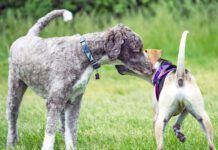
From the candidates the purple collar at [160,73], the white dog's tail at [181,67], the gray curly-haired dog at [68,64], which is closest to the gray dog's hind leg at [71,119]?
the gray curly-haired dog at [68,64]

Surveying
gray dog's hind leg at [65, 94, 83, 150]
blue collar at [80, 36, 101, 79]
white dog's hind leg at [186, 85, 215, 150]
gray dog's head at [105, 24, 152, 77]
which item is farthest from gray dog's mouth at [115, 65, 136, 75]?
white dog's hind leg at [186, 85, 215, 150]

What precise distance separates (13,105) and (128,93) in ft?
13.5

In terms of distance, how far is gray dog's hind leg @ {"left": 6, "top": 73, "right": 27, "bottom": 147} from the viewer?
6.81 metres

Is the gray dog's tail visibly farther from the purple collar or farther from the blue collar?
the purple collar

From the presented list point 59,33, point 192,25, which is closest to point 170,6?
point 192,25

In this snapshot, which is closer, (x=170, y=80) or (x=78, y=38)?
(x=170, y=80)

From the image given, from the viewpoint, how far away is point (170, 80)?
19.1 ft

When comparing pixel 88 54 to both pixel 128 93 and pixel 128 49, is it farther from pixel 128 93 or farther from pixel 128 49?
pixel 128 93

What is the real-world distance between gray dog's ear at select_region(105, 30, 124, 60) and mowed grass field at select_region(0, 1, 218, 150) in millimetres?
931

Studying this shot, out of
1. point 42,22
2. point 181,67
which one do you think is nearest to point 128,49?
point 181,67

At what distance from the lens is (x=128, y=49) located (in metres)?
6.20

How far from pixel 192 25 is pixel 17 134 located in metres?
8.34

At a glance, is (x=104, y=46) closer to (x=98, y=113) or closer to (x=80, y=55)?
(x=80, y=55)

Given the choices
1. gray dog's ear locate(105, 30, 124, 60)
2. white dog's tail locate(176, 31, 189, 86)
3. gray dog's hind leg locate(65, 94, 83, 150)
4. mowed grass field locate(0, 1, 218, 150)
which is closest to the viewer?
white dog's tail locate(176, 31, 189, 86)
